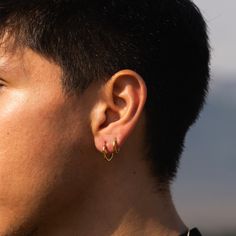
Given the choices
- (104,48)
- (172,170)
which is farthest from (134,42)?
(172,170)

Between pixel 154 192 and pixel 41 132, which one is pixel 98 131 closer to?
pixel 41 132

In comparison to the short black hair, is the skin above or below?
below

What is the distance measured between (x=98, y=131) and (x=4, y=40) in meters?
0.79

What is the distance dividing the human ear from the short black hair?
0.29ft

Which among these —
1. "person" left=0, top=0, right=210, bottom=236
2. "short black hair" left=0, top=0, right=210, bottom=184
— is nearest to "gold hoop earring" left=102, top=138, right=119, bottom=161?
"person" left=0, top=0, right=210, bottom=236

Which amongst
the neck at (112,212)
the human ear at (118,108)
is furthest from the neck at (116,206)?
the human ear at (118,108)

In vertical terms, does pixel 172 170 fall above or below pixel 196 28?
below

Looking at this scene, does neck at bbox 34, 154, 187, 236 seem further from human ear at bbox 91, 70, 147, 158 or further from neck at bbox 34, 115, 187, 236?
human ear at bbox 91, 70, 147, 158

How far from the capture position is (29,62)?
13.1 feet

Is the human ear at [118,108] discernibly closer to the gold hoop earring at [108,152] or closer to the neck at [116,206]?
the gold hoop earring at [108,152]

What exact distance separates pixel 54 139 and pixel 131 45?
763 millimetres

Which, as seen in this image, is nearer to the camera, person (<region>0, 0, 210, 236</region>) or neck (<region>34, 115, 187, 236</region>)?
person (<region>0, 0, 210, 236</region>)

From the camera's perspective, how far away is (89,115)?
3.98 m

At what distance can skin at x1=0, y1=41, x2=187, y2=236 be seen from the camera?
393cm
